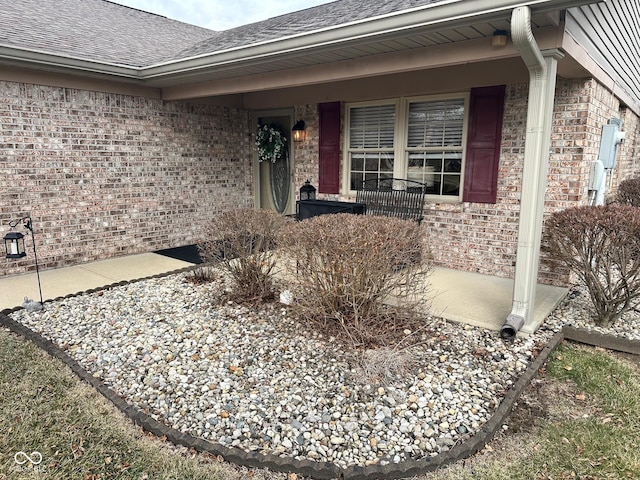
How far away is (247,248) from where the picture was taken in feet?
13.5

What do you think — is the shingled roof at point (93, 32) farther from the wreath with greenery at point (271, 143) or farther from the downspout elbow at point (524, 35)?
the downspout elbow at point (524, 35)

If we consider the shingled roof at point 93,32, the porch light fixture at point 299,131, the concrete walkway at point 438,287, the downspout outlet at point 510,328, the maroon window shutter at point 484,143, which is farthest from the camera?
the porch light fixture at point 299,131

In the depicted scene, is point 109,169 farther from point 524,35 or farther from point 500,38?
point 524,35

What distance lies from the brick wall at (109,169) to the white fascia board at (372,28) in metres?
1.41

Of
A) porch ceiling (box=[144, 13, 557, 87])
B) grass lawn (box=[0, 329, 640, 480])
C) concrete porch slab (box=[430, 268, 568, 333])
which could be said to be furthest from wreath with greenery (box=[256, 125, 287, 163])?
grass lawn (box=[0, 329, 640, 480])

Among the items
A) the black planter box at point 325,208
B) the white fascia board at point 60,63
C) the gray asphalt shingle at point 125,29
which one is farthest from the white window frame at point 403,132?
the white fascia board at point 60,63

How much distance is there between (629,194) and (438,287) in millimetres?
4207

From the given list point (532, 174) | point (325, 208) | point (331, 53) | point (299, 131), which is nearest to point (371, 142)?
point (325, 208)

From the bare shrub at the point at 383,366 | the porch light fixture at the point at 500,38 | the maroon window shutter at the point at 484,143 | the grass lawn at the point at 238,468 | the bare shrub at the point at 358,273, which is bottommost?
the grass lawn at the point at 238,468

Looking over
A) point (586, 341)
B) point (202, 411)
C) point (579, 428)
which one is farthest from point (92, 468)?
point (586, 341)

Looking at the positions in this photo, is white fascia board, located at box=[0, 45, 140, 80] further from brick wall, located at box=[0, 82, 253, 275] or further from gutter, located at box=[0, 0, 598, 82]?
brick wall, located at box=[0, 82, 253, 275]

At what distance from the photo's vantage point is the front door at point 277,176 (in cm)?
752

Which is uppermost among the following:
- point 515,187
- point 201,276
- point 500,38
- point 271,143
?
point 500,38

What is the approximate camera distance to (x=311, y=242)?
3.18 meters
